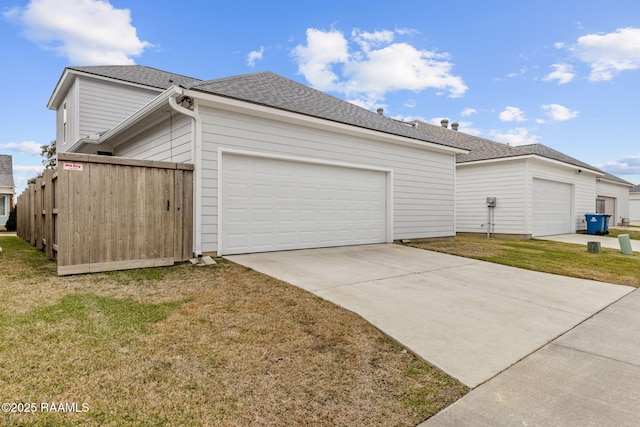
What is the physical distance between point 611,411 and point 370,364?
1588mm

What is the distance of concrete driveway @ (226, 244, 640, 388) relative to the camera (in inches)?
121

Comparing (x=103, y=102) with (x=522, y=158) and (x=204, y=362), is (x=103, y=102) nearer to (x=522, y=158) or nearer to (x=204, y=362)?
(x=204, y=362)

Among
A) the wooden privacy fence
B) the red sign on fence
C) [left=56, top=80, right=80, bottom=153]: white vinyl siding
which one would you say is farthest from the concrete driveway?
[left=56, top=80, right=80, bottom=153]: white vinyl siding

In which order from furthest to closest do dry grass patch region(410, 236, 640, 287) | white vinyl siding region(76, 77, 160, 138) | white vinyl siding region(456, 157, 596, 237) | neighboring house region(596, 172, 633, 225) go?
neighboring house region(596, 172, 633, 225) < white vinyl siding region(456, 157, 596, 237) < white vinyl siding region(76, 77, 160, 138) < dry grass patch region(410, 236, 640, 287)

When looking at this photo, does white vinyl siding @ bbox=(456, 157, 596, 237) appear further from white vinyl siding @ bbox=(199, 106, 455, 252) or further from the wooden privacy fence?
the wooden privacy fence

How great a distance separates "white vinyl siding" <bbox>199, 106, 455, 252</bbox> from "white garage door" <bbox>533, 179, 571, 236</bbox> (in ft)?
16.6

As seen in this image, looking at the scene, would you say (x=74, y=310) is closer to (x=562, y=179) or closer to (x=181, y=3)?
(x=181, y=3)

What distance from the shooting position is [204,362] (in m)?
2.61

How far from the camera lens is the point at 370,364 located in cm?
275

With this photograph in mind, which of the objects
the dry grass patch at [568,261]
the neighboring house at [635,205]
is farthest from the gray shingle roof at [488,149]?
the neighboring house at [635,205]

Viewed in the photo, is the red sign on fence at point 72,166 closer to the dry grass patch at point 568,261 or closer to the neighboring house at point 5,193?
the dry grass patch at point 568,261

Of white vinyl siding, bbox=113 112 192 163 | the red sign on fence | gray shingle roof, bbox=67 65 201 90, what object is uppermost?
gray shingle roof, bbox=67 65 201 90

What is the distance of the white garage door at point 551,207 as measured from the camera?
14.1m

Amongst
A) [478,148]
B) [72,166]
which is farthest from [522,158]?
[72,166]
